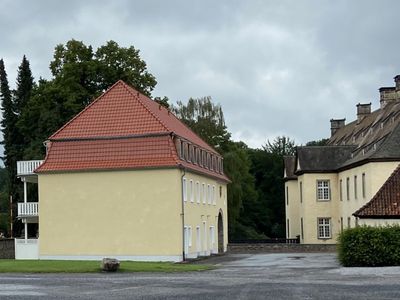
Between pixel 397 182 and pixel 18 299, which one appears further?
pixel 397 182

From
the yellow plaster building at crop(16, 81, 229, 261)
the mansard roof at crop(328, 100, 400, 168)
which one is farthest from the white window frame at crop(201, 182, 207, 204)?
the mansard roof at crop(328, 100, 400, 168)

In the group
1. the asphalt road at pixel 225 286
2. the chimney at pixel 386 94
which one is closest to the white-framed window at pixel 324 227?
the chimney at pixel 386 94

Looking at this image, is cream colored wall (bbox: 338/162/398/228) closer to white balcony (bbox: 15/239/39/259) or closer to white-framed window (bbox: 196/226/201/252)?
white-framed window (bbox: 196/226/201/252)

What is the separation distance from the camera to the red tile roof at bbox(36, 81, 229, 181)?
4438cm

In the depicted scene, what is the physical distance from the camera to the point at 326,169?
2534 inches

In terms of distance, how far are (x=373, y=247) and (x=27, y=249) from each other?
22770 millimetres

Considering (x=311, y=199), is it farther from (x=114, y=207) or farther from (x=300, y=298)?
(x=300, y=298)

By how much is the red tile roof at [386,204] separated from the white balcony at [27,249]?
1889cm

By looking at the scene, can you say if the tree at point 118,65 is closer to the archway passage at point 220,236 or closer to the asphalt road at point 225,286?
the archway passage at point 220,236

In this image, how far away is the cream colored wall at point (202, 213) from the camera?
46.8 m

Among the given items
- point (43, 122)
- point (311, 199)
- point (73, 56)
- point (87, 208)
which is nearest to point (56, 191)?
point (87, 208)

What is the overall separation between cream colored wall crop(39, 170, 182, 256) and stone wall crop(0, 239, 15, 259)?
3.52 m

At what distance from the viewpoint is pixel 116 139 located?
45312 mm

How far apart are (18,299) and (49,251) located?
85.3ft
